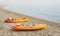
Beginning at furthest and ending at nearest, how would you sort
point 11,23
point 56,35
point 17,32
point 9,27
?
point 11,23
point 9,27
point 17,32
point 56,35

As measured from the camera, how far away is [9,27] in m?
14.8

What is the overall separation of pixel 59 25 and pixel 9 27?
11.4ft

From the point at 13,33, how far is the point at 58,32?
2798 millimetres

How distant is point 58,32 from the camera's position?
13.5m

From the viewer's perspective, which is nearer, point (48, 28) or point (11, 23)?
point (48, 28)

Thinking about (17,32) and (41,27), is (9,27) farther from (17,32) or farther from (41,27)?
(41,27)

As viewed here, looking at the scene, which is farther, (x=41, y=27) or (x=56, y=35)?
(x=41, y=27)

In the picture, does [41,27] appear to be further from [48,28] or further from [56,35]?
[56,35]

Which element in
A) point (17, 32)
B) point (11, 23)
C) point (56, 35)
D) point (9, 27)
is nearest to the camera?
point (56, 35)

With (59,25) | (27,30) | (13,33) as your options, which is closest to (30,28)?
(27,30)

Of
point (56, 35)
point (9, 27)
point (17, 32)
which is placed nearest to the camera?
point (56, 35)

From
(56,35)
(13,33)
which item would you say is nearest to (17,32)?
(13,33)

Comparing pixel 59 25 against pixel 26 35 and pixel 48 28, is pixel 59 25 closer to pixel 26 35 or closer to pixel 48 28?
pixel 48 28

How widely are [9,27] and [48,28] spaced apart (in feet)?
8.73
